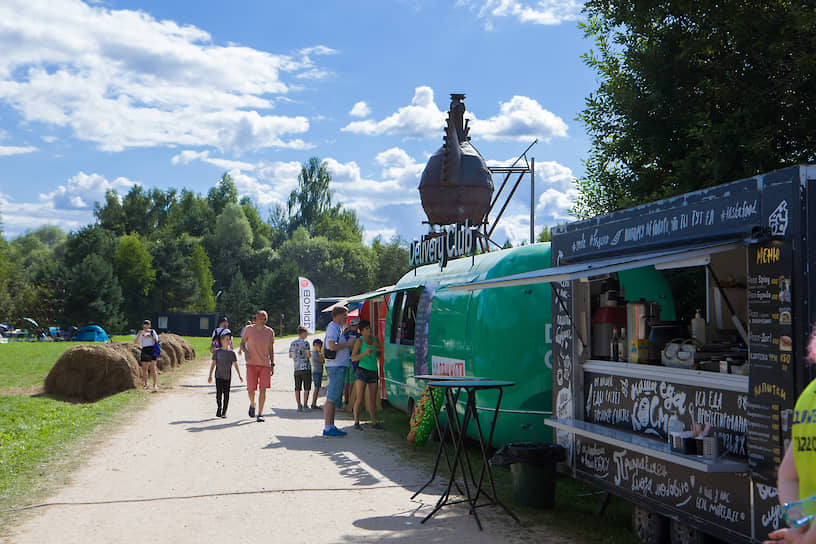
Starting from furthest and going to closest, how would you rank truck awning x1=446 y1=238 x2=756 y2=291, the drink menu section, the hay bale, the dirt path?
1. the hay bale
2. the dirt path
3. truck awning x1=446 y1=238 x2=756 y2=291
4. the drink menu section

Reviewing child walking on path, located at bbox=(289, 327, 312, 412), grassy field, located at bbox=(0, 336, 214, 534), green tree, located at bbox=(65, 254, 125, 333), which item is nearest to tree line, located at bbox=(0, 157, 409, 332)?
green tree, located at bbox=(65, 254, 125, 333)

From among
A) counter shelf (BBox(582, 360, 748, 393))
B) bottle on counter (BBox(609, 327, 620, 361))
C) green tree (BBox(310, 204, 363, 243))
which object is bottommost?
counter shelf (BBox(582, 360, 748, 393))

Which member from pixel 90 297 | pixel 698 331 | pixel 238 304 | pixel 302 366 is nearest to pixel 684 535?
pixel 698 331

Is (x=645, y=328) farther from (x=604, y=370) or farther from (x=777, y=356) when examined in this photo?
(x=777, y=356)

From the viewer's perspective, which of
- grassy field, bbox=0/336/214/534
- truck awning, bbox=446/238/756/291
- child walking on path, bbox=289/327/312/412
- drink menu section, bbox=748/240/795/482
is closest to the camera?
drink menu section, bbox=748/240/795/482

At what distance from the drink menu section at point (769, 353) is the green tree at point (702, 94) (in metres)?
5.95

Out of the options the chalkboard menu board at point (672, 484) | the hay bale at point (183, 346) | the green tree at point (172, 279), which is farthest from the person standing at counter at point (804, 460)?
the green tree at point (172, 279)

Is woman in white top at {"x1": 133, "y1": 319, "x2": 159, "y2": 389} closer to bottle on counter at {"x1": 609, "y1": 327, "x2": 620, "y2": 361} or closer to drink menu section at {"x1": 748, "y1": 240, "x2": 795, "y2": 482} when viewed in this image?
bottle on counter at {"x1": 609, "y1": 327, "x2": 620, "y2": 361}

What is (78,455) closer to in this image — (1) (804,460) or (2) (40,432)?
(2) (40,432)

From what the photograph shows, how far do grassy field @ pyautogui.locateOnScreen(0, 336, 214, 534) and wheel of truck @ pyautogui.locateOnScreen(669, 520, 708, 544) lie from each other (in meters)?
→ 5.62

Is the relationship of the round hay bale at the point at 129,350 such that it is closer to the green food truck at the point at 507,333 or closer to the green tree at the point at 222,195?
the green food truck at the point at 507,333

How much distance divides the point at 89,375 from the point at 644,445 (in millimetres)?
15541

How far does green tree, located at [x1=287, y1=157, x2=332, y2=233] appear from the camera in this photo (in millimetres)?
103812

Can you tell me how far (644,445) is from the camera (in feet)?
19.6
